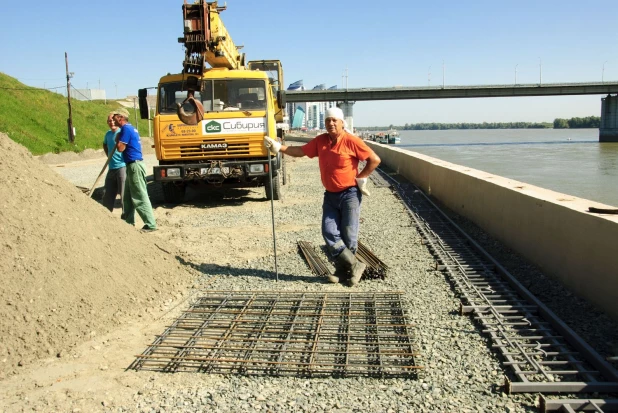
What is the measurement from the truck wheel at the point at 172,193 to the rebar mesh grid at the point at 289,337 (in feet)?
24.7

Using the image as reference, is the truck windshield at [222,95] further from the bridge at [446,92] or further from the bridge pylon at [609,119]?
the bridge pylon at [609,119]

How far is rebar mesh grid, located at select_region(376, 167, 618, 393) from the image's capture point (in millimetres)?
3922

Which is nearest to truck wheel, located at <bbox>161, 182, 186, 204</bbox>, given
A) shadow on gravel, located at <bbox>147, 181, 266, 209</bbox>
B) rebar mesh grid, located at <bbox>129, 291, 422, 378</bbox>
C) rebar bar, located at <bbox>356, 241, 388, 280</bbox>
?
shadow on gravel, located at <bbox>147, 181, 266, 209</bbox>

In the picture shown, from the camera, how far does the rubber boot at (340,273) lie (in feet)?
20.5

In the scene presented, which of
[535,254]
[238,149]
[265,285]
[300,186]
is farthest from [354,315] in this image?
[300,186]

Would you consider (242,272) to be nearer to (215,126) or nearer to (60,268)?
(60,268)

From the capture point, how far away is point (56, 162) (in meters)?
28.4

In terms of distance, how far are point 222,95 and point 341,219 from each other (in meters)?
6.63

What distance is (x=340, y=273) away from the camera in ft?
21.3

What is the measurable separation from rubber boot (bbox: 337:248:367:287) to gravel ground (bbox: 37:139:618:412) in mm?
117

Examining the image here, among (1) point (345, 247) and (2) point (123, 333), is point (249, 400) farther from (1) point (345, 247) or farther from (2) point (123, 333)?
(1) point (345, 247)

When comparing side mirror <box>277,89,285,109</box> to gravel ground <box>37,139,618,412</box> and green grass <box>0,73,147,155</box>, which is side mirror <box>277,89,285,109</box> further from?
green grass <box>0,73,147,155</box>

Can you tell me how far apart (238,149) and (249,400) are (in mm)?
8611

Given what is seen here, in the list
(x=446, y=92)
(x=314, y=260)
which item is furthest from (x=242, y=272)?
(x=446, y=92)
